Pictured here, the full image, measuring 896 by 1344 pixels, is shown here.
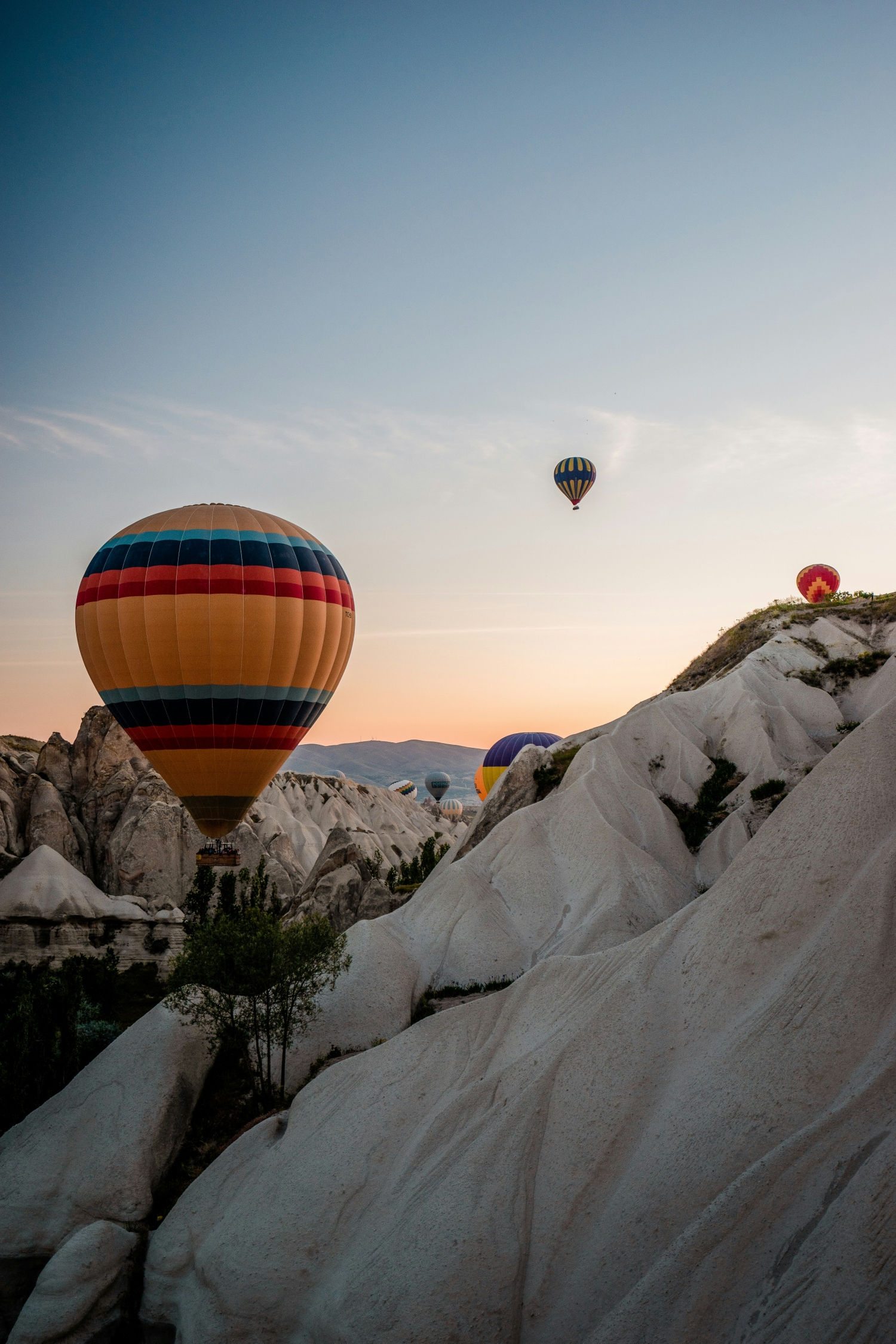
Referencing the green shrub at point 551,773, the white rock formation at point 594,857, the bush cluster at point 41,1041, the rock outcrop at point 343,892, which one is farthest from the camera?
the rock outcrop at point 343,892

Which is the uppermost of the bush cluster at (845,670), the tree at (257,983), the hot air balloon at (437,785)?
the bush cluster at (845,670)

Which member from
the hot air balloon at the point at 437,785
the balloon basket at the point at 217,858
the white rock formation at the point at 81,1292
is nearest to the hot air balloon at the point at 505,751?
the balloon basket at the point at 217,858

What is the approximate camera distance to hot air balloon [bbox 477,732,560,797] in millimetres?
75125

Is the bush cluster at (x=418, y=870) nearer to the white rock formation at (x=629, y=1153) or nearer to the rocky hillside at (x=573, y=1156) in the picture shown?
the rocky hillside at (x=573, y=1156)

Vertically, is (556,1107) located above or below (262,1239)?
above

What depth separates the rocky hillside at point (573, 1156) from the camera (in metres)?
12.1

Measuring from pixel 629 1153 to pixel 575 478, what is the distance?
48.8 meters

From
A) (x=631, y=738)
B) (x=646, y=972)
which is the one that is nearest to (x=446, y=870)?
(x=631, y=738)

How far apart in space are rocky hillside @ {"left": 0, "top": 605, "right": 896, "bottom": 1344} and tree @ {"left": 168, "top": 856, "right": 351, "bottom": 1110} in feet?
3.43

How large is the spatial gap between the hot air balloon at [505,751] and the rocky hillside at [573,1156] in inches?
1988

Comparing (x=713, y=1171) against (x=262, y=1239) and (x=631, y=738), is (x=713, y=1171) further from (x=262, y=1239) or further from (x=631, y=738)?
(x=631, y=738)

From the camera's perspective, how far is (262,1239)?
16.1 meters

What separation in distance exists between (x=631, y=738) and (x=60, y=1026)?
1002 inches

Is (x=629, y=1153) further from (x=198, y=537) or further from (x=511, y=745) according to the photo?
(x=511, y=745)
